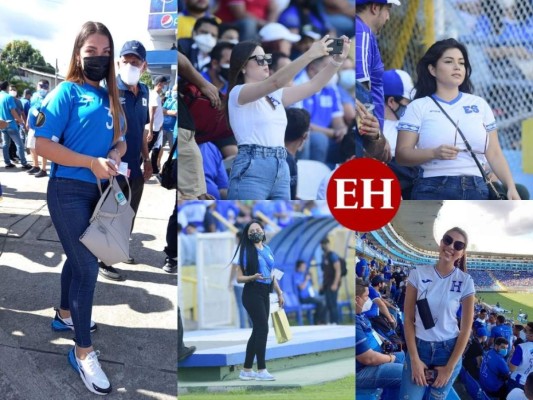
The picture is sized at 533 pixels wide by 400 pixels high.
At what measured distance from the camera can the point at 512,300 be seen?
2.13 meters

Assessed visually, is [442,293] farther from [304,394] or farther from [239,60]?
[239,60]

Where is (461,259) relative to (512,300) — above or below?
above

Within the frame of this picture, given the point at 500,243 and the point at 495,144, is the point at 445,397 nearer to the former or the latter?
the point at 500,243

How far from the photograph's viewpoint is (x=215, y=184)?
1969mm

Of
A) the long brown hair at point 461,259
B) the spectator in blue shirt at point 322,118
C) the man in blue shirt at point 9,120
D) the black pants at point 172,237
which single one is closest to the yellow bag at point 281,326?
the spectator in blue shirt at point 322,118

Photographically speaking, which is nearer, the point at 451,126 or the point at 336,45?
the point at 336,45

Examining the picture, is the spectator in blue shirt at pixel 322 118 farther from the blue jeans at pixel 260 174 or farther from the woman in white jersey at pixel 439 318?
the woman in white jersey at pixel 439 318

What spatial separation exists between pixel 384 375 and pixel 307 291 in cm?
58

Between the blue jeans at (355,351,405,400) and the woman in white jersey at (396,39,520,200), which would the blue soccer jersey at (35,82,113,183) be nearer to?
the woman in white jersey at (396,39,520,200)

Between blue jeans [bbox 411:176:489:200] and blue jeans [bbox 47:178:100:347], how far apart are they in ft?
5.16

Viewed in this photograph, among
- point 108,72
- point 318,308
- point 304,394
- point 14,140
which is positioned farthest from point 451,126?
point 14,140

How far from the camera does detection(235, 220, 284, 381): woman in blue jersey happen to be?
2.02 metres

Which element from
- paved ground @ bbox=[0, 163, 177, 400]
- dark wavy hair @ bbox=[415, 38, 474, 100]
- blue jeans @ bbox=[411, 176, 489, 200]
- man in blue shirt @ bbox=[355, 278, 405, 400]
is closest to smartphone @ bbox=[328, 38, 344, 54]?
dark wavy hair @ bbox=[415, 38, 474, 100]

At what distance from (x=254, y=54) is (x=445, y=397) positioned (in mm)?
1744
